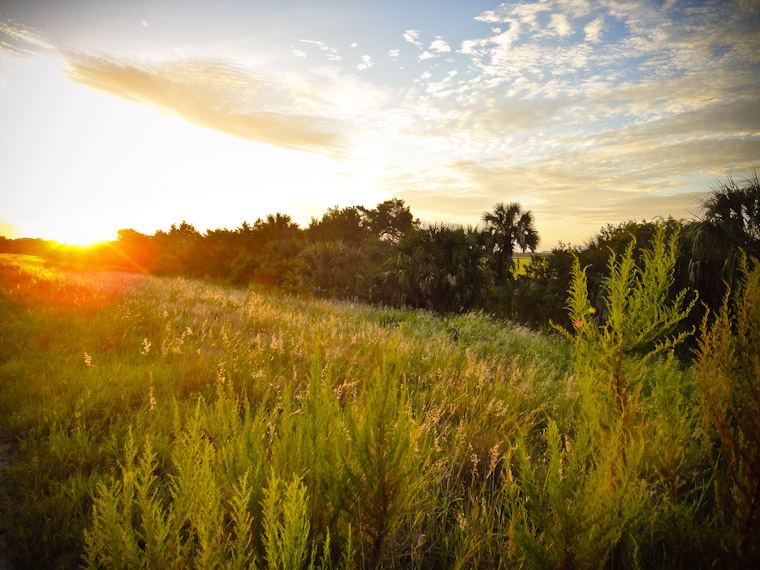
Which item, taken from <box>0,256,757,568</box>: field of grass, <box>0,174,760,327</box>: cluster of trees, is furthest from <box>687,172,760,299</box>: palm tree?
<box>0,256,757,568</box>: field of grass

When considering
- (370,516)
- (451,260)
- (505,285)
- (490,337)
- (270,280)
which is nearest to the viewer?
(370,516)

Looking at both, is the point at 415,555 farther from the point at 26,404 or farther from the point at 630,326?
the point at 26,404

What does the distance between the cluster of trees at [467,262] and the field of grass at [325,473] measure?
10614 millimetres

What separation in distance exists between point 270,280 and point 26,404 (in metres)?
18.5

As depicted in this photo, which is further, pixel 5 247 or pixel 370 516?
pixel 5 247

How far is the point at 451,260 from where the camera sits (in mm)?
18672

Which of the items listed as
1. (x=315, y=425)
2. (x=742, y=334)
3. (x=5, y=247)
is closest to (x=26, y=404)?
(x=315, y=425)

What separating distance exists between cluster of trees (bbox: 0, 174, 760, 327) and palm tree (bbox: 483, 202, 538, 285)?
7cm

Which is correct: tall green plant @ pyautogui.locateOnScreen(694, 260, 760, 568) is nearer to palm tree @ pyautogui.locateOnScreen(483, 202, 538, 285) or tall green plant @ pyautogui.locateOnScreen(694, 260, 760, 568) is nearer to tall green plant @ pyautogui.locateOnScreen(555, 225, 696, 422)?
tall green plant @ pyautogui.locateOnScreen(555, 225, 696, 422)

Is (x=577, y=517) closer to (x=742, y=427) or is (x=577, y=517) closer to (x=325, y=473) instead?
(x=742, y=427)

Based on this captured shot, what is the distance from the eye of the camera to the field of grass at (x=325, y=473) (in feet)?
5.75

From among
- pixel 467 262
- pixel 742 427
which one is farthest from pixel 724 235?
pixel 742 427

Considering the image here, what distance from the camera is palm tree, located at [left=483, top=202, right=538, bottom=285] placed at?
24344 millimetres

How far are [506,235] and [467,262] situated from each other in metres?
8.15
